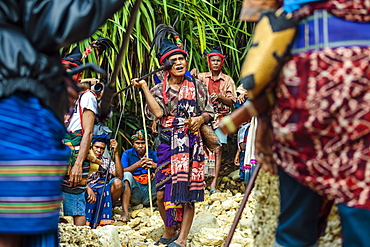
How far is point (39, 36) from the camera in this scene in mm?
2164

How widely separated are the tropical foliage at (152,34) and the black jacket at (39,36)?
20.1 ft

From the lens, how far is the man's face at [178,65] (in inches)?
224

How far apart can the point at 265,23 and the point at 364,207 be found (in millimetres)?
725

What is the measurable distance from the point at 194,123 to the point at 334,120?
3716mm

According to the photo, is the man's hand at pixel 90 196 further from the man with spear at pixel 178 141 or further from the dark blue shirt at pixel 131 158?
the dark blue shirt at pixel 131 158

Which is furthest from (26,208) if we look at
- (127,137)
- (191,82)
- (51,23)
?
(127,137)

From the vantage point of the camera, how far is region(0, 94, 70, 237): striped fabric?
2.06 metres

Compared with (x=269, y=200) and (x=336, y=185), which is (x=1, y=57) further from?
(x=269, y=200)

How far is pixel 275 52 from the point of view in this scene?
6.30 ft

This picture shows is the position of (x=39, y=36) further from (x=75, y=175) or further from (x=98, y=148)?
(x=98, y=148)

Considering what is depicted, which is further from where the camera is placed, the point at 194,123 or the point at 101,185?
the point at 101,185

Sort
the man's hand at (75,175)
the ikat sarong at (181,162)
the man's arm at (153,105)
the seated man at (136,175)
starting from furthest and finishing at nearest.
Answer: the seated man at (136,175) → the man's arm at (153,105) → the ikat sarong at (181,162) → the man's hand at (75,175)

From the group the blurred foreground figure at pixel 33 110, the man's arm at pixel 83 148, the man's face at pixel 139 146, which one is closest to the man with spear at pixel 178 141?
the man's arm at pixel 83 148

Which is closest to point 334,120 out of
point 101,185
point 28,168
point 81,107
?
point 28,168
